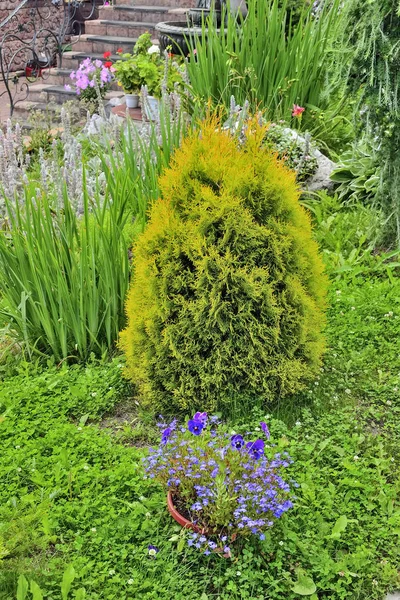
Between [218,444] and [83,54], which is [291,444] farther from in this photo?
[83,54]

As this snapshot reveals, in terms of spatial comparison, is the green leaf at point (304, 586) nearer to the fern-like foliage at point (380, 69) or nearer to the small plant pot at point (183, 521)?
the small plant pot at point (183, 521)

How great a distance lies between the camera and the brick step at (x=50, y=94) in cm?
948

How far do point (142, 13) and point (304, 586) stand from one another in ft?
32.8

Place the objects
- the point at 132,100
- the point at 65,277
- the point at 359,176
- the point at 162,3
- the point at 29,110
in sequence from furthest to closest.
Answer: the point at 162,3
the point at 29,110
the point at 132,100
the point at 359,176
the point at 65,277

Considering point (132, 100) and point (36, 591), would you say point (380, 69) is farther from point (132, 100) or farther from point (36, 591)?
point (132, 100)

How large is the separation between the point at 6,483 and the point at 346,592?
1.41m

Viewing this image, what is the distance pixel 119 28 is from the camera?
10.2 m

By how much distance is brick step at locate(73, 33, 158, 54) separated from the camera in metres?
9.87

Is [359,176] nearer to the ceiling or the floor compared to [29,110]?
nearer to the ceiling

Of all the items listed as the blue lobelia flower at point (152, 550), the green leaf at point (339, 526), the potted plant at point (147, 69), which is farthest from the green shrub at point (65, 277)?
the potted plant at point (147, 69)

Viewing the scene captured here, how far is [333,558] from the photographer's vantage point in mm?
2279

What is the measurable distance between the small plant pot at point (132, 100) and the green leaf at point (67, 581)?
6.25 m

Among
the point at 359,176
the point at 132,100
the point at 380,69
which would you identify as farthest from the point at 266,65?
the point at 132,100

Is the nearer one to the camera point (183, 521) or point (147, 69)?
point (183, 521)
